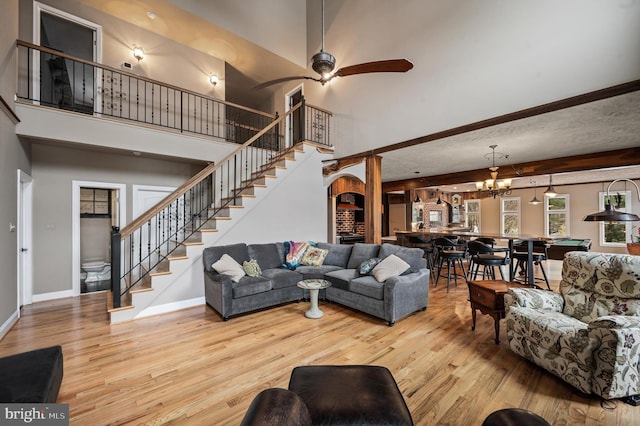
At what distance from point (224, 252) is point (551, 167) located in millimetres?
6982

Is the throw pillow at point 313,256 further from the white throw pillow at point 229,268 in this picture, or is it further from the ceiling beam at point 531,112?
the ceiling beam at point 531,112

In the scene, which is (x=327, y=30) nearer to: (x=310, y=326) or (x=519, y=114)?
(x=519, y=114)

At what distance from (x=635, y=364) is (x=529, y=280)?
3.37 m

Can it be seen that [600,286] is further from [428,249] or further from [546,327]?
[428,249]

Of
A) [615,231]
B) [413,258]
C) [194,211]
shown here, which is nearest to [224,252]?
[194,211]

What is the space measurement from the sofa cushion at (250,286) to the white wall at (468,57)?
312 centimetres

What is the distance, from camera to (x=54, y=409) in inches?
60.7

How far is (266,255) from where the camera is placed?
464cm

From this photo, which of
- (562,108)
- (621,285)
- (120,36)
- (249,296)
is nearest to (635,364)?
(621,285)

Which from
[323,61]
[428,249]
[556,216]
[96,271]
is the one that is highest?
[323,61]

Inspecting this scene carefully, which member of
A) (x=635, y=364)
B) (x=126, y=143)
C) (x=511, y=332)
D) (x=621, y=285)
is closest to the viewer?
(x=635, y=364)

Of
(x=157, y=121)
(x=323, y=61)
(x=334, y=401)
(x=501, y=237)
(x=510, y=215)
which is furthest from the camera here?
(x=510, y=215)

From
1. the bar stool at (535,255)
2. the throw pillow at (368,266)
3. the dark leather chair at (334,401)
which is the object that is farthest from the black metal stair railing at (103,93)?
the bar stool at (535,255)

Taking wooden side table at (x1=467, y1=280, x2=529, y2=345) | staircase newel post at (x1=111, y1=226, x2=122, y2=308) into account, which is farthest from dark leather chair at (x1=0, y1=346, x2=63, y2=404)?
wooden side table at (x1=467, y1=280, x2=529, y2=345)
